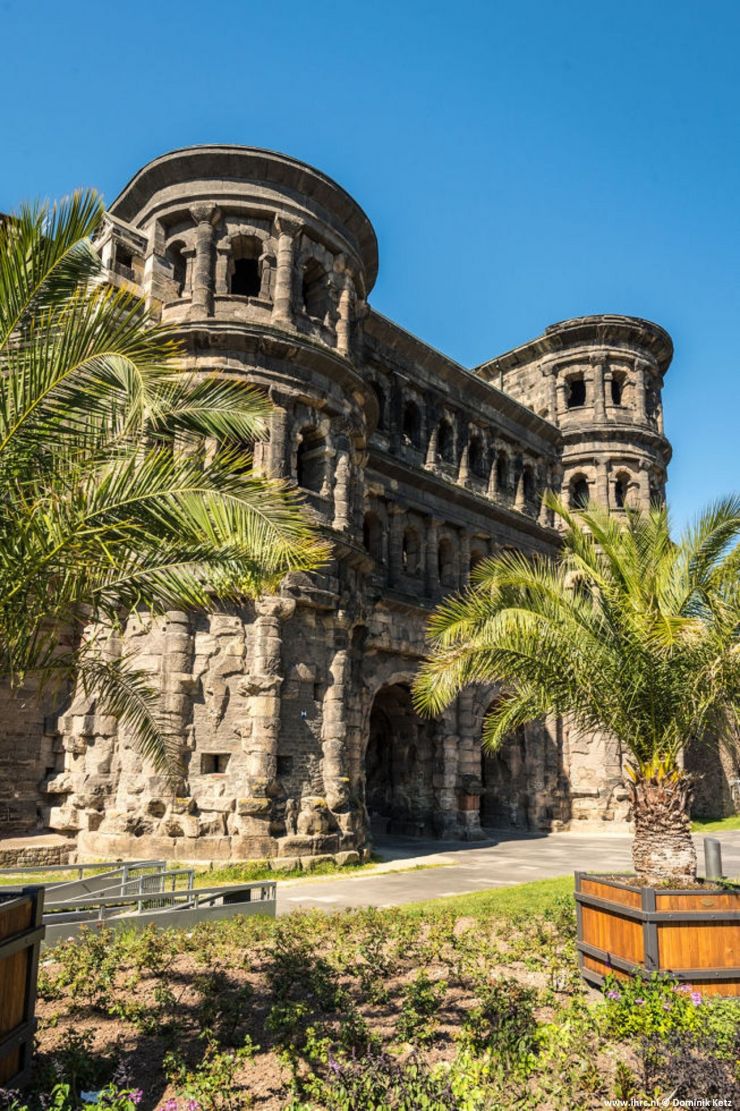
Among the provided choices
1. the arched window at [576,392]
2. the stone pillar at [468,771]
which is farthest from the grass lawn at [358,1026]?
the arched window at [576,392]

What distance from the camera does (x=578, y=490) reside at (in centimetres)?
3002

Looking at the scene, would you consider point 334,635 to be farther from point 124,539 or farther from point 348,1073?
point 348,1073

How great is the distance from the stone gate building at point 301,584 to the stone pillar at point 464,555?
0.26 feet

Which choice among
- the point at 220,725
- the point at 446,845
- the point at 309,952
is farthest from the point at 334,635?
the point at 309,952

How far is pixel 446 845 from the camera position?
19969mm

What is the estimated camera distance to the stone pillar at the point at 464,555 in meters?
23.7

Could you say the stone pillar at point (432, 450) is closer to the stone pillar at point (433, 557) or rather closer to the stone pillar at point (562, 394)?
the stone pillar at point (433, 557)

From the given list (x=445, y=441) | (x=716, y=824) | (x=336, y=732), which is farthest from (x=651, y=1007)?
(x=716, y=824)

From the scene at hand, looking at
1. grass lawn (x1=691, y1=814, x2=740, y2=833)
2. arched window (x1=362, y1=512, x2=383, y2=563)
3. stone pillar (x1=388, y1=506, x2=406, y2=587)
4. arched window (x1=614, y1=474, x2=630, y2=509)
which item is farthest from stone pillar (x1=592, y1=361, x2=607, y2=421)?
grass lawn (x1=691, y1=814, x2=740, y2=833)

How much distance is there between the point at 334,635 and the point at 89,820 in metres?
5.50

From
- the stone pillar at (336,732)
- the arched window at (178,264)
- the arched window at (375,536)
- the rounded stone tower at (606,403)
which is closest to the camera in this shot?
the stone pillar at (336,732)

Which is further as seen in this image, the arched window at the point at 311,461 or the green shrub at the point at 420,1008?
the arched window at the point at 311,461

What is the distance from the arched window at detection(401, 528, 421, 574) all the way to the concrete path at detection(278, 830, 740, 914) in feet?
23.2

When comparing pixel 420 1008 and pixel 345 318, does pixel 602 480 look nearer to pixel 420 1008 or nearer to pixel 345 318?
Result: pixel 345 318
